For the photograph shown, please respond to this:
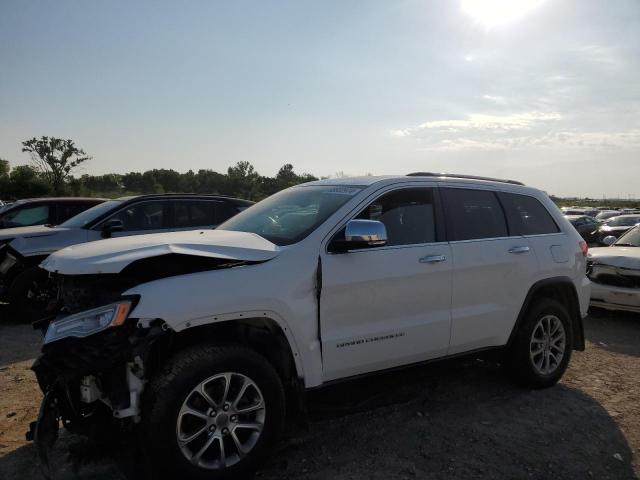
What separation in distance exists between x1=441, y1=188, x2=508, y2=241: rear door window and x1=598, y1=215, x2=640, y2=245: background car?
56.7 feet

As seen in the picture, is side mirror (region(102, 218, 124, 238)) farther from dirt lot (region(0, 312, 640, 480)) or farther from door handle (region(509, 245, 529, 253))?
door handle (region(509, 245, 529, 253))

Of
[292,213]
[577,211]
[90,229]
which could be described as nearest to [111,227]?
[90,229]

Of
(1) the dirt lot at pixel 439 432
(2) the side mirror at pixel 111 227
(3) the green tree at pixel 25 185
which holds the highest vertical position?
(3) the green tree at pixel 25 185

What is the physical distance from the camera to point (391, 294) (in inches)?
141

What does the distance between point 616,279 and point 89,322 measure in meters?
7.25

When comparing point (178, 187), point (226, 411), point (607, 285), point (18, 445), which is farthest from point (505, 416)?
point (178, 187)

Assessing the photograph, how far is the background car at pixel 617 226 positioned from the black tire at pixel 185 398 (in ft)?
64.3

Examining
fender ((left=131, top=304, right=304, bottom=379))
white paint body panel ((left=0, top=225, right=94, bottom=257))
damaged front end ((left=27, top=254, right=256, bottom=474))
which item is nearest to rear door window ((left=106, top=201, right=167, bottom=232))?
white paint body panel ((left=0, top=225, right=94, bottom=257))

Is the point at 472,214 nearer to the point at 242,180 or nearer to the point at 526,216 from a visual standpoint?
the point at 526,216

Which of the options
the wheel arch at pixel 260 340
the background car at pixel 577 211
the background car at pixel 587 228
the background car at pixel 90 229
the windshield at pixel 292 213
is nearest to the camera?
the wheel arch at pixel 260 340

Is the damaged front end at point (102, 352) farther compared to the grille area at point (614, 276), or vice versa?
the grille area at point (614, 276)

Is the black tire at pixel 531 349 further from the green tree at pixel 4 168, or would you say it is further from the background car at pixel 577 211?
the green tree at pixel 4 168

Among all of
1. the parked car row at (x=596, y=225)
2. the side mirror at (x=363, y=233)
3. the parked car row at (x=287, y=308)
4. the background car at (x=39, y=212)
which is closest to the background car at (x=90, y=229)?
the background car at (x=39, y=212)

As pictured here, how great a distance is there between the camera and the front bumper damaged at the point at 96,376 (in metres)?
2.65
